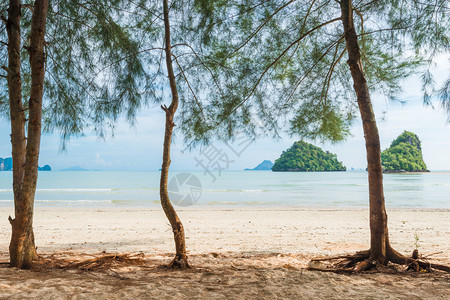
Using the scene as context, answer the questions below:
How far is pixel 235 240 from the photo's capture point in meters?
6.70

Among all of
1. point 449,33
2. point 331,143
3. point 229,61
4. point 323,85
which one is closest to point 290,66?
point 323,85

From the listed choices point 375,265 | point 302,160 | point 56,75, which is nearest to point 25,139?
point 56,75

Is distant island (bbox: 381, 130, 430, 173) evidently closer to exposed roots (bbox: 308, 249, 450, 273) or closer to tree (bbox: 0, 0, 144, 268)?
exposed roots (bbox: 308, 249, 450, 273)

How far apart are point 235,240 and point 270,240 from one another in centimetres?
68

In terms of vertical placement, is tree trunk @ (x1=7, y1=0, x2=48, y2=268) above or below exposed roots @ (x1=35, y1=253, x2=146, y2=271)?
above

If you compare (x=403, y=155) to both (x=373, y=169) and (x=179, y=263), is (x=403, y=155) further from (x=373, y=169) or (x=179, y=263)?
(x=179, y=263)

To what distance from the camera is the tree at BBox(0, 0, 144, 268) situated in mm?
3694

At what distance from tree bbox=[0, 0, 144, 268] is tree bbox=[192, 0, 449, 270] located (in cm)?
129

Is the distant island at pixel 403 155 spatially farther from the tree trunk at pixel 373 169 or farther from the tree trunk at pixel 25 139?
the tree trunk at pixel 25 139

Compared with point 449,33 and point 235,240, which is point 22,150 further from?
point 449,33

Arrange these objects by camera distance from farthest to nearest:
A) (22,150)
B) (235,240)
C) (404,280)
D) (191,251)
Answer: (235,240)
(191,251)
(22,150)
(404,280)

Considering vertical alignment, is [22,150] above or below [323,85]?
below

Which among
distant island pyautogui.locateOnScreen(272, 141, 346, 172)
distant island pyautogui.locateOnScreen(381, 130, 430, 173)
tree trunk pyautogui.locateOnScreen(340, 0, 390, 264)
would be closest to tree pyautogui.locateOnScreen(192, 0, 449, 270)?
tree trunk pyautogui.locateOnScreen(340, 0, 390, 264)

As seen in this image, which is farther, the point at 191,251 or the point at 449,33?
the point at 191,251
